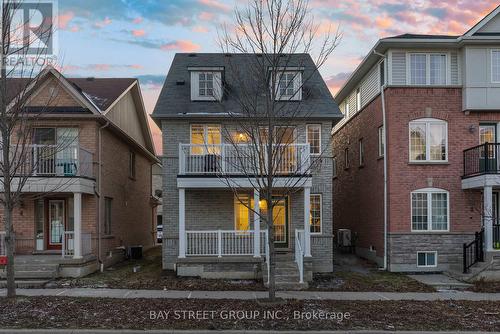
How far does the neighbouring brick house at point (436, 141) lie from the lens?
1709 cm

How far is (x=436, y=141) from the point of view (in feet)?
58.0

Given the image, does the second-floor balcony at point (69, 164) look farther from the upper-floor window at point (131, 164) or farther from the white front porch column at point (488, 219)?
the white front porch column at point (488, 219)

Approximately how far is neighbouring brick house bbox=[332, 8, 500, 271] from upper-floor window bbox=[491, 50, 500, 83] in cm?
4

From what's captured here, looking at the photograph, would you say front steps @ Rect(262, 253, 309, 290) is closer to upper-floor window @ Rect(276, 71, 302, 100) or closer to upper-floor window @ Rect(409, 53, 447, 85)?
upper-floor window @ Rect(276, 71, 302, 100)

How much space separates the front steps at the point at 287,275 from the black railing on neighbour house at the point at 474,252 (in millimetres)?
5845

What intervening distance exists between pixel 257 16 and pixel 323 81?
907 centimetres

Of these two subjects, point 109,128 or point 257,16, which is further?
point 109,128

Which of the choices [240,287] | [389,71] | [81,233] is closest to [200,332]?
[240,287]

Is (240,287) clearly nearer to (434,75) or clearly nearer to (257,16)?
(257,16)

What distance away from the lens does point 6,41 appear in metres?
10.8

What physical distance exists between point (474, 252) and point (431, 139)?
4274 millimetres

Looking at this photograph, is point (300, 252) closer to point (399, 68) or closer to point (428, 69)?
point (399, 68)

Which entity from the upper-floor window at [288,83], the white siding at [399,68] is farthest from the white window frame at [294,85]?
→ the white siding at [399,68]

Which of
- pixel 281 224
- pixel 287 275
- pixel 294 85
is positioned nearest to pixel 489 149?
pixel 294 85
